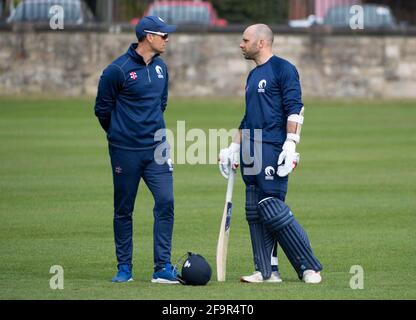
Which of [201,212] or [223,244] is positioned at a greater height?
[223,244]

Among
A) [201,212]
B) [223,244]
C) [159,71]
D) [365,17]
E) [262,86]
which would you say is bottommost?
[201,212]

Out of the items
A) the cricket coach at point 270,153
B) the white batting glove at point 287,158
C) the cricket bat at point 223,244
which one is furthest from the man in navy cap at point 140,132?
the white batting glove at point 287,158

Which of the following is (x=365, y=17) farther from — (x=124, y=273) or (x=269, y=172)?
(x=124, y=273)

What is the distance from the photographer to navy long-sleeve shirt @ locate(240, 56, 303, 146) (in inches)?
404

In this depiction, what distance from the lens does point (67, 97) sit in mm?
32781

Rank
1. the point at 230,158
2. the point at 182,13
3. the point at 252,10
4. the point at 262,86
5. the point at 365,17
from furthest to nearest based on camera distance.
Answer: the point at 252,10
the point at 365,17
the point at 182,13
the point at 230,158
the point at 262,86

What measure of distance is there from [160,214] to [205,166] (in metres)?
10.6

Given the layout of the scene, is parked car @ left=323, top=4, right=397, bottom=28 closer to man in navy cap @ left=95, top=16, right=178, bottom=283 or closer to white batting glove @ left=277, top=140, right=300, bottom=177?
man in navy cap @ left=95, top=16, right=178, bottom=283

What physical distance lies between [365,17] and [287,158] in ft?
82.4

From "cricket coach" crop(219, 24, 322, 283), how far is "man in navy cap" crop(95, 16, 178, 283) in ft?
2.28

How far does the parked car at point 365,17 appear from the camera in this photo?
34031mm

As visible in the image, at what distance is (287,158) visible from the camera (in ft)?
33.3

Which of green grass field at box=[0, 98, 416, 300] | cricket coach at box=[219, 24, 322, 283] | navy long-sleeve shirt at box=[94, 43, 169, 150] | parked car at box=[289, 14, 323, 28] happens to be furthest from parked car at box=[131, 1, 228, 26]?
cricket coach at box=[219, 24, 322, 283]

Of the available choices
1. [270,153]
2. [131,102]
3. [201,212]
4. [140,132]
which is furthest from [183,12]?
[270,153]
